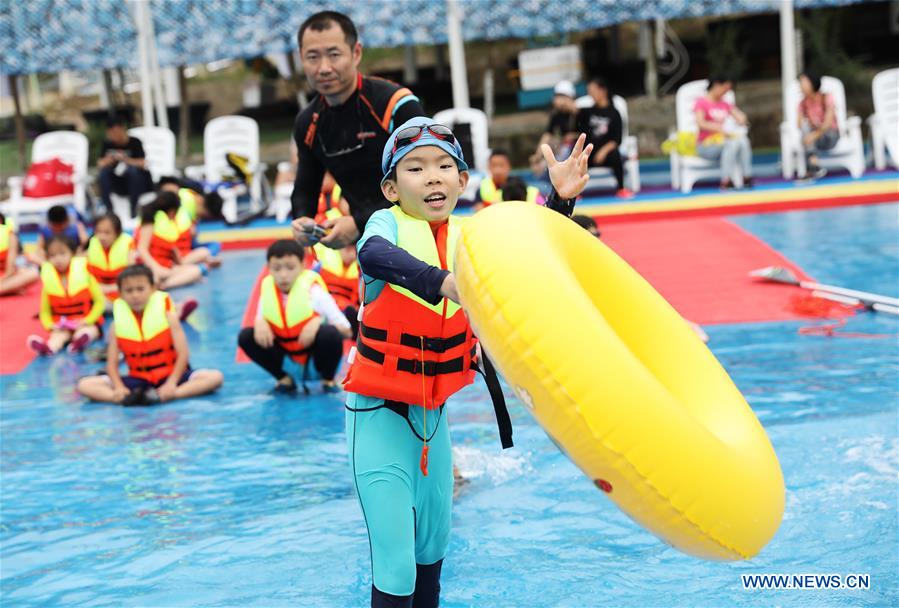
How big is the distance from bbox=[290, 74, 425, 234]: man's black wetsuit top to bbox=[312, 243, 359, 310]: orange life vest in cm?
310

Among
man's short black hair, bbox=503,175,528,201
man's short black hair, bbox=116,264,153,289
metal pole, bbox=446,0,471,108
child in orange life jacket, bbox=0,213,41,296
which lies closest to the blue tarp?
metal pole, bbox=446,0,471,108

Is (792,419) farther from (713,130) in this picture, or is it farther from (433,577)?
(713,130)

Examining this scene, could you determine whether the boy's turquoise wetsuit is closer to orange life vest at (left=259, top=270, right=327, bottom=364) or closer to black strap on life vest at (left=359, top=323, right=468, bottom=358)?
black strap on life vest at (left=359, top=323, right=468, bottom=358)

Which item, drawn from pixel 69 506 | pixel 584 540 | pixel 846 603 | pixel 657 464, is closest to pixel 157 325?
pixel 69 506

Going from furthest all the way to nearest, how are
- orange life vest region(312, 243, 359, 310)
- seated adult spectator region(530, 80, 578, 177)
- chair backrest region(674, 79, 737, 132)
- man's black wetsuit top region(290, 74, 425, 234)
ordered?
chair backrest region(674, 79, 737, 132)
seated adult spectator region(530, 80, 578, 177)
orange life vest region(312, 243, 359, 310)
man's black wetsuit top region(290, 74, 425, 234)

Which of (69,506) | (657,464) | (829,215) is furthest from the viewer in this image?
(829,215)

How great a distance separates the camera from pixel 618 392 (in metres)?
2.62

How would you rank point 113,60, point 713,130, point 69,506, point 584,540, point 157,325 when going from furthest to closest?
point 113,60
point 713,130
point 157,325
point 69,506
point 584,540

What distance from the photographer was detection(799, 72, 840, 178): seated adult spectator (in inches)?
512

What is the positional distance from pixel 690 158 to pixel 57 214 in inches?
277

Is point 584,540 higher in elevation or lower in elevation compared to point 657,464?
lower

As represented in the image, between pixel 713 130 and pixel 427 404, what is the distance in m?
10.4

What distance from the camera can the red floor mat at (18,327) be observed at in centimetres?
840

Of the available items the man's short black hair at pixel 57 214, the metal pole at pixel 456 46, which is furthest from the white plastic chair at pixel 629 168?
the man's short black hair at pixel 57 214
